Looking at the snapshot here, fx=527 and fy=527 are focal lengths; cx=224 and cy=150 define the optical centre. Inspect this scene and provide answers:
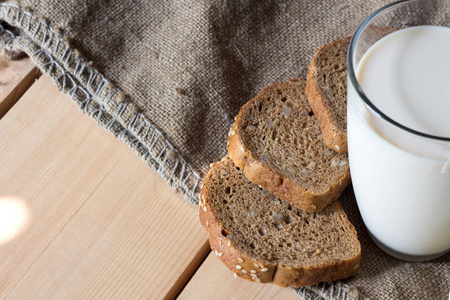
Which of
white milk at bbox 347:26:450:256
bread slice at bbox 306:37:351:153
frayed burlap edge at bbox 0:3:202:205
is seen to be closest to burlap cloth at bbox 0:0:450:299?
frayed burlap edge at bbox 0:3:202:205

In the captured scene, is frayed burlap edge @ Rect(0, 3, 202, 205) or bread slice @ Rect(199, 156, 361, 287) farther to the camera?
frayed burlap edge @ Rect(0, 3, 202, 205)

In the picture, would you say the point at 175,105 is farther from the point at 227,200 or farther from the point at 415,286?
the point at 415,286

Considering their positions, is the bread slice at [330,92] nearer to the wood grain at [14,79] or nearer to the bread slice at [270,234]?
the bread slice at [270,234]

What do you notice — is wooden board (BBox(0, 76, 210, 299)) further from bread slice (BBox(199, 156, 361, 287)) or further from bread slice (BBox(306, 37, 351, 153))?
bread slice (BBox(306, 37, 351, 153))

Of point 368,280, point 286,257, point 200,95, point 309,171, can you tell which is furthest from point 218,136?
point 368,280

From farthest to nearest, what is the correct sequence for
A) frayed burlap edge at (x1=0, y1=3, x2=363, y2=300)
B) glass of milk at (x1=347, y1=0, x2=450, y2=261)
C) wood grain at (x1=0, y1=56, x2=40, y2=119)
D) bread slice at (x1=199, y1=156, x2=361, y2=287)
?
wood grain at (x1=0, y1=56, x2=40, y2=119) < frayed burlap edge at (x1=0, y1=3, x2=363, y2=300) < bread slice at (x1=199, y1=156, x2=361, y2=287) < glass of milk at (x1=347, y1=0, x2=450, y2=261)

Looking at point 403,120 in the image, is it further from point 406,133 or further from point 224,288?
point 224,288

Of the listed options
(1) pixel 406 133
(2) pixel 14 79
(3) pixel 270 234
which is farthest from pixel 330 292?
(2) pixel 14 79
